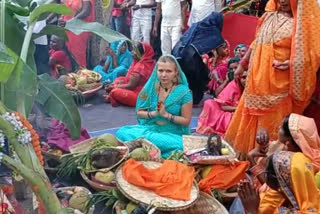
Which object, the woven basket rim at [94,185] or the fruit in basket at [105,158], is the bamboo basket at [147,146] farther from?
the woven basket rim at [94,185]

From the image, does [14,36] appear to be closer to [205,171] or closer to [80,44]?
[205,171]

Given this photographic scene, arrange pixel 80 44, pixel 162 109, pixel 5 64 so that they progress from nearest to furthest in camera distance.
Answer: pixel 5 64 → pixel 162 109 → pixel 80 44

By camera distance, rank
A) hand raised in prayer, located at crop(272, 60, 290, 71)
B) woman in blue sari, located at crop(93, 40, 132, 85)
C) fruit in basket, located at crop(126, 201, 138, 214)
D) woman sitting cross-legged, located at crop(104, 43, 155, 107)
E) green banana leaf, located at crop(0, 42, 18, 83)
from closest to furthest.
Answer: green banana leaf, located at crop(0, 42, 18, 83), fruit in basket, located at crop(126, 201, 138, 214), hand raised in prayer, located at crop(272, 60, 290, 71), woman sitting cross-legged, located at crop(104, 43, 155, 107), woman in blue sari, located at crop(93, 40, 132, 85)

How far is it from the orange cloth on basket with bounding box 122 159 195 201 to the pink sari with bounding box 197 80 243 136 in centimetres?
133

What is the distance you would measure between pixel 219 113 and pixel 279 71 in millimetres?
1029

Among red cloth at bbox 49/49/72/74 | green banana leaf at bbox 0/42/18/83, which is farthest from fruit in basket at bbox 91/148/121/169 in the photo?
red cloth at bbox 49/49/72/74

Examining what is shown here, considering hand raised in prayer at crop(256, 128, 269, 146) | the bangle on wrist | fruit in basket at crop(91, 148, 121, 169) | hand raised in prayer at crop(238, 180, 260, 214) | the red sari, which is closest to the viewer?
hand raised in prayer at crop(238, 180, 260, 214)

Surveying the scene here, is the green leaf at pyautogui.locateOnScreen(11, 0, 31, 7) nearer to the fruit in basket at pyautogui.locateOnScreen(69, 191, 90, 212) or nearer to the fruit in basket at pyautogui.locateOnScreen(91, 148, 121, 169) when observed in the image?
the fruit in basket at pyautogui.locateOnScreen(69, 191, 90, 212)

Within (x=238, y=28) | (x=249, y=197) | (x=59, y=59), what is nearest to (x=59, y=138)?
(x=249, y=197)

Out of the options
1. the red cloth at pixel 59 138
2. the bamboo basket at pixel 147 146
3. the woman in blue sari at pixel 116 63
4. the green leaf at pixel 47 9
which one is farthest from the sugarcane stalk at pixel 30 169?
the woman in blue sari at pixel 116 63

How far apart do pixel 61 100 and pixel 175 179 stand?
909 mm

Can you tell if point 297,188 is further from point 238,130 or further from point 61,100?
point 238,130

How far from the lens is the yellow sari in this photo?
2.46 m

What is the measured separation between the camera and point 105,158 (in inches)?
152
